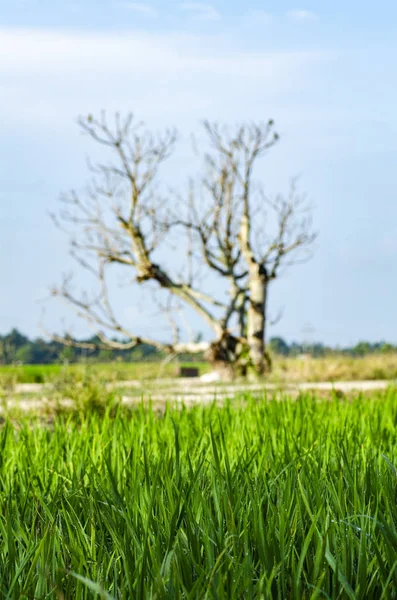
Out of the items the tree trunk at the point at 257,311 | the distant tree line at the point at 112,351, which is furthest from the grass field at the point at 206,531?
the tree trunk at the point at 257,311

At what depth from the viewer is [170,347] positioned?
720 inches

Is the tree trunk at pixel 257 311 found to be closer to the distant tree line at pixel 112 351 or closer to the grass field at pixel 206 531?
the distant tree line at pixel 112 351

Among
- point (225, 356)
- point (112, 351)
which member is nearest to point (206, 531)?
point (225, 356)

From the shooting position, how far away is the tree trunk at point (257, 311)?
1784 centimetres

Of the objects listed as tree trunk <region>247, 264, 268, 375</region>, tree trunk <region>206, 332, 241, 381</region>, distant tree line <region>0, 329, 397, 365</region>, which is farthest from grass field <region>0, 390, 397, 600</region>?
tree trunk <region>247, 264, 268, 375</region>

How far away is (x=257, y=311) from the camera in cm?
1791

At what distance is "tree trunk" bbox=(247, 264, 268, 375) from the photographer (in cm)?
1784

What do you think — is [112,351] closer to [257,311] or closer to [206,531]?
[257,311]

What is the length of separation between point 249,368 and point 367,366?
9.63 feet

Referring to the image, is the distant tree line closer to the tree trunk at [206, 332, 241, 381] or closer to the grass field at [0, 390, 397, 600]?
the tree trunk at [206, 332, 241, 381]

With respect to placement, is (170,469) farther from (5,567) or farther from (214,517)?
(5,567)

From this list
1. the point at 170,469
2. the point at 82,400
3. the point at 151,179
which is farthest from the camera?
the point at 151,179

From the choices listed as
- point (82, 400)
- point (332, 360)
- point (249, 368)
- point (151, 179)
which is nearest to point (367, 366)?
point (332, 360)

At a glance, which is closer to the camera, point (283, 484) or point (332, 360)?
point (283, 484)
